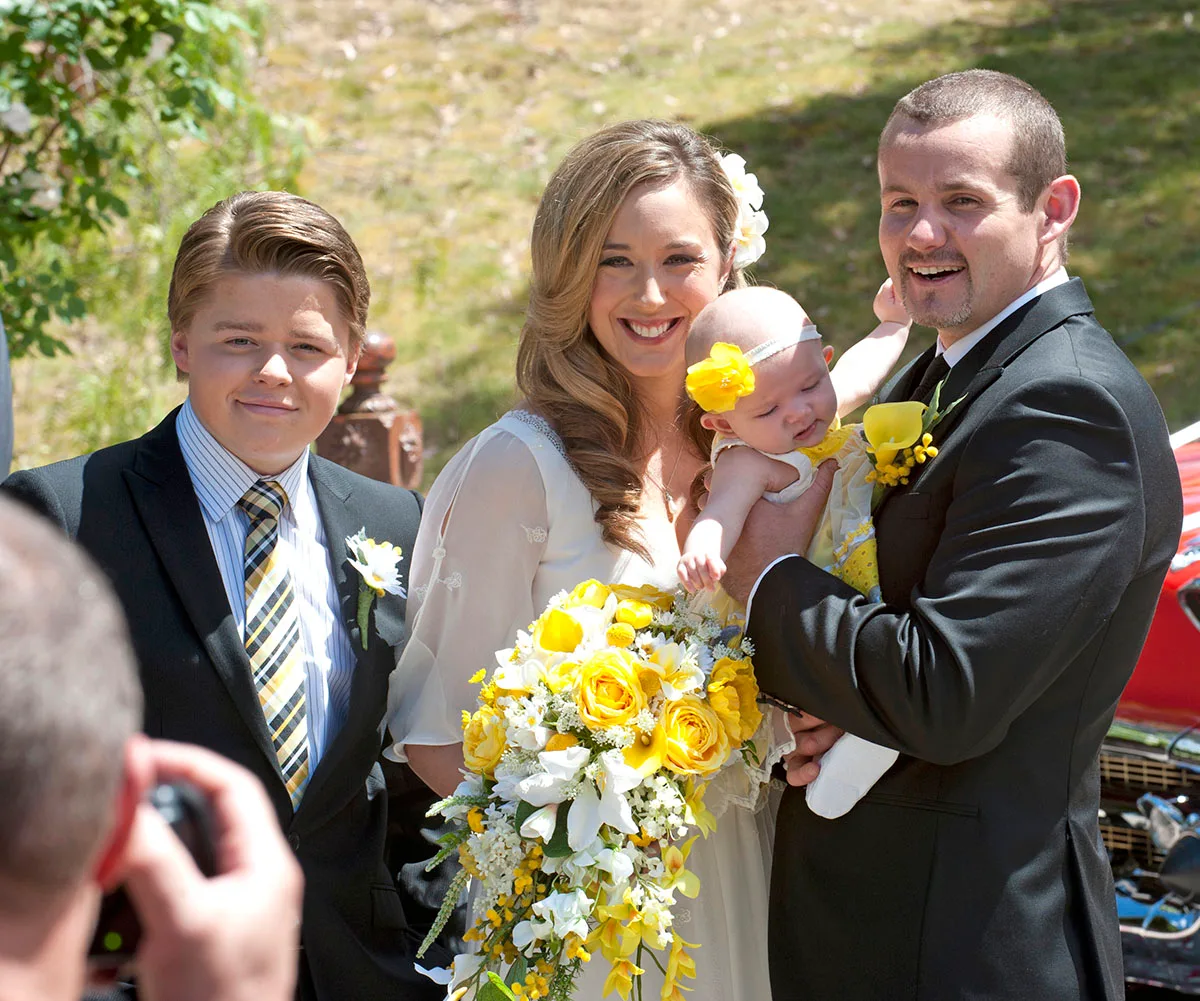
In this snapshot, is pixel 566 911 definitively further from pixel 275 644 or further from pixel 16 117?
pixel 16 117

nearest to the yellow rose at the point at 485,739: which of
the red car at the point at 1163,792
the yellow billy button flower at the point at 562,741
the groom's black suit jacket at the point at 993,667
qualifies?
the yellow billy button flower at the point at 562,741

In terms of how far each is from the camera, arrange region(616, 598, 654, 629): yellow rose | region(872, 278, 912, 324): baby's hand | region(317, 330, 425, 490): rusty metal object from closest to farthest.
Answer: region(616, 598, 654, 629): yellow rose < region(872, 278, 912, 324): baby's hand < region(317, 330, 425, 490): rusty metal object

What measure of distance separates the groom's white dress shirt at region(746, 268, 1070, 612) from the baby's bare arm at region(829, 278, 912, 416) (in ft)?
1.97

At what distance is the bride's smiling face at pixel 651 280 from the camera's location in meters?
3.38

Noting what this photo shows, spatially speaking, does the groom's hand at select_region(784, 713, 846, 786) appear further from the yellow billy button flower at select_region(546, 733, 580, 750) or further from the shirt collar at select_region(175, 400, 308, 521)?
the shirt collar at select_region(175, 400, 308, 521)

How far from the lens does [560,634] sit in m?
2.79

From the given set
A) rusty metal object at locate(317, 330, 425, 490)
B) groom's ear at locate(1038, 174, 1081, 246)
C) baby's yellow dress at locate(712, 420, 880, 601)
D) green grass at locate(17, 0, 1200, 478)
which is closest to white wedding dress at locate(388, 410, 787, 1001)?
baby's yellow dress at locate(712, 420, 880, 601)

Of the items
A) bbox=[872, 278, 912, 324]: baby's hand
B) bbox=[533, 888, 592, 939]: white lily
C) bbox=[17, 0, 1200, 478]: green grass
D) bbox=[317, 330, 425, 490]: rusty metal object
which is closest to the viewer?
bbox=[533, 888, 592, 939]: white lily

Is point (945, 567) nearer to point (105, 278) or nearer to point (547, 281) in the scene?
point (547, 281)

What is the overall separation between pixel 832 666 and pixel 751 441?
24.9 inches

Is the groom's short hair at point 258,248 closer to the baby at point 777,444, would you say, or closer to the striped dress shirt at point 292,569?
the striped dress shirt at point 292,569

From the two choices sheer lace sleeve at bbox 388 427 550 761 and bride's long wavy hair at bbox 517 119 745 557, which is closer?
sheer lace sleeve at bbox 388 427 550 761

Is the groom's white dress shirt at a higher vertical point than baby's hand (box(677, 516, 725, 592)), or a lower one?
higher

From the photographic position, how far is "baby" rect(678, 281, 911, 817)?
267 centimetres
